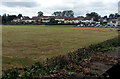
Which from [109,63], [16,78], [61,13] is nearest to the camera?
[16,78]

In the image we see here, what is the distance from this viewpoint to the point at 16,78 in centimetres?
555

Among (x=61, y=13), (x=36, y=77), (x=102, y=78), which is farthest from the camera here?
(x=61, y=13)

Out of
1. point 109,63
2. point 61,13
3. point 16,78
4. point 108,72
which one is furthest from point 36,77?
point 61,13

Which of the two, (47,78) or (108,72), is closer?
(47,78)

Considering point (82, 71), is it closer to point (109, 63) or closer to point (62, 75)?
point (62, 75)

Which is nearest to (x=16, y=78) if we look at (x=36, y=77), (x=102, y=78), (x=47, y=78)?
(x=36, y=77)

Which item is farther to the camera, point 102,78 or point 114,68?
point 114,68

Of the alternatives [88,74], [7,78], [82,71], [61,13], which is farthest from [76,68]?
[61,13]

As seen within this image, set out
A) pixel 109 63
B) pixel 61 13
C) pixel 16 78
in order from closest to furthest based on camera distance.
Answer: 1. pixel 16 78
2. pixel 109 63
3. pixel 61 13

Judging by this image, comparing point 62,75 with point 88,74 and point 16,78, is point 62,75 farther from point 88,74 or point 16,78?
point 16,78

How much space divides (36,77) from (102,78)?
1330 mm

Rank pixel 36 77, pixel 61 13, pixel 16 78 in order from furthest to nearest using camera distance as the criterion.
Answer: pixel 61 13 < pixel 16 78 < pixel 36 77

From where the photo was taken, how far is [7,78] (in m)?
5.78

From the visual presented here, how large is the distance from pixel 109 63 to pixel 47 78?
6.67 feet
